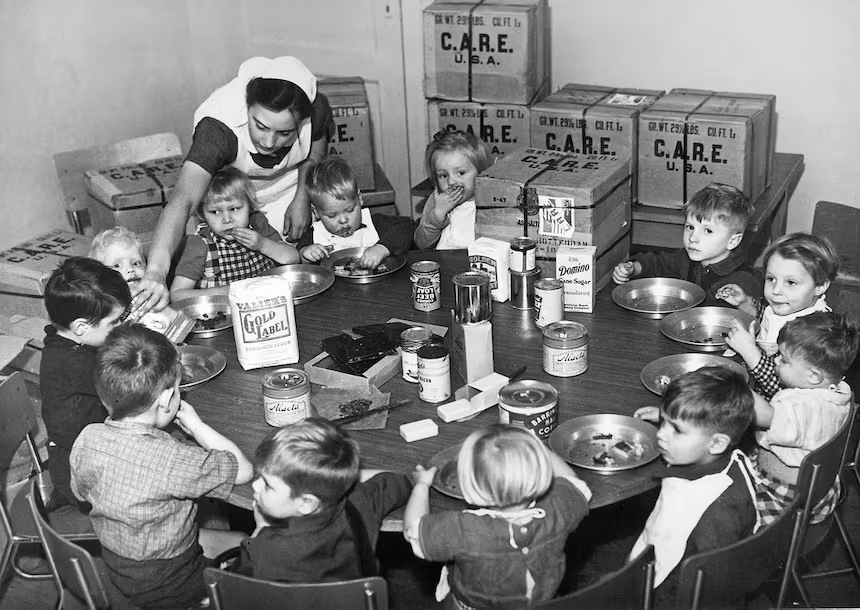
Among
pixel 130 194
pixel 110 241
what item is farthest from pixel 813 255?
pixel 130 194

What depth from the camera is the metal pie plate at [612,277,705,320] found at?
3.29 m

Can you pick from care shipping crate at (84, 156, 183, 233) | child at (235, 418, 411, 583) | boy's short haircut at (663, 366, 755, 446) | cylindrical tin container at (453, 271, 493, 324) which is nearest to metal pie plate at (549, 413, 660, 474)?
boy's short haircut at (663, 366, 755, 446)

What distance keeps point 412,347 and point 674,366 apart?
29.2 inches

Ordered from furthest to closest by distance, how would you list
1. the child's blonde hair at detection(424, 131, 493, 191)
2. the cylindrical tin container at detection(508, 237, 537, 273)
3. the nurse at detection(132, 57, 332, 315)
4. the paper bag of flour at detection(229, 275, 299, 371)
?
the child's blonde hair at detection(424, 131, 493, 191) < the nurse at detection(132, 57, 332, 315) < the cylindrical tin container at detection(508, 237, 537, 273) < the paper bag of flour at detection(229, 275, 299, 371)

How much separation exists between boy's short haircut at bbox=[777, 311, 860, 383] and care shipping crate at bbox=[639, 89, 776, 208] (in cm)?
172

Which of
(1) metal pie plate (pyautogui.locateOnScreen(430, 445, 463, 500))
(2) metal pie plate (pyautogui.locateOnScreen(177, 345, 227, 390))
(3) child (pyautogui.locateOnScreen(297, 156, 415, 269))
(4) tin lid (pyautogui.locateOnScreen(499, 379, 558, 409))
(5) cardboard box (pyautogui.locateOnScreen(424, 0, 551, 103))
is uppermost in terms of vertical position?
(5) cardboard box (pyautogui.locateOnScreen(424, 0, 551, 103))

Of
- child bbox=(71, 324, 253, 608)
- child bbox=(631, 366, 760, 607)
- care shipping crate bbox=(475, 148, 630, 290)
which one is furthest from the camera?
care shipping crate bbox=(475, 148, 630, 290)

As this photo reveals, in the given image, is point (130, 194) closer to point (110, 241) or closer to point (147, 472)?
point (110, 241)

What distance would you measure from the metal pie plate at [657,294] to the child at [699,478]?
90 cm

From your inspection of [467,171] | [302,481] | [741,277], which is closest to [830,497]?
[741,277]

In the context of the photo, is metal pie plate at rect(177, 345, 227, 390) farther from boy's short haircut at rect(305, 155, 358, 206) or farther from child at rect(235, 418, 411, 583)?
boy's short haircut at rect(305, 155, 358, 206)

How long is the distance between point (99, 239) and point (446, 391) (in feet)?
4.74

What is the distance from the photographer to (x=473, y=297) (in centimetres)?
282

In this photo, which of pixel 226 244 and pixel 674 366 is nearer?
pixel 674 366
